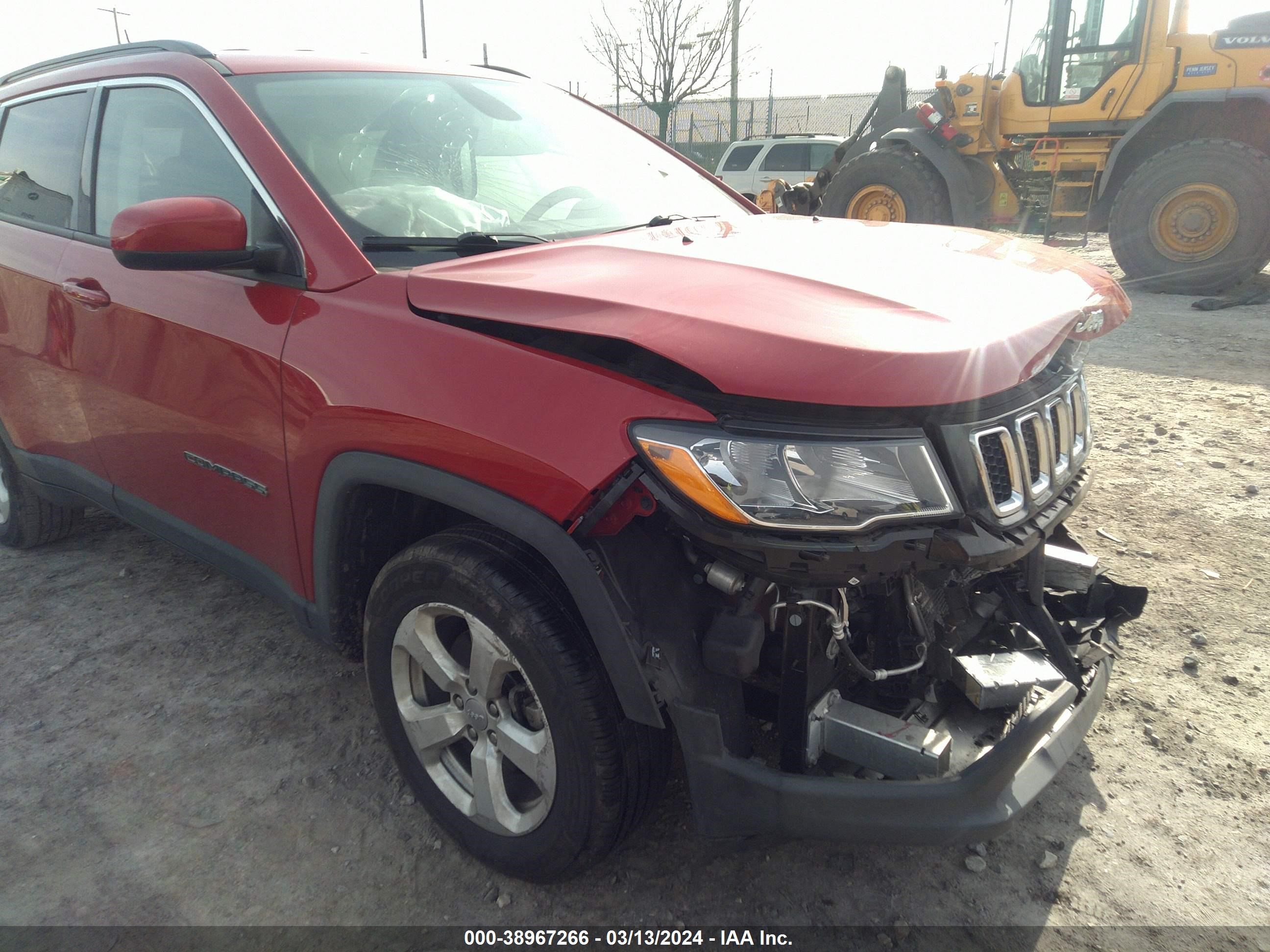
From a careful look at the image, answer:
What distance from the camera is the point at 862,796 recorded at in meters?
1.62

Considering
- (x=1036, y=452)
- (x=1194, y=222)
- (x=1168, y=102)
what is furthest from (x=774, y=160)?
(x=1036, y=452)

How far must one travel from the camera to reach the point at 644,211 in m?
2.78

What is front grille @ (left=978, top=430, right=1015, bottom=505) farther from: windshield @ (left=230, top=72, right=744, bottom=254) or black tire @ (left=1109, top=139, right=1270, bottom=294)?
black tire @ (left=1109, top=139, right=1270, bottom=294)

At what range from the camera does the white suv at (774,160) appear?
15523 millimetres

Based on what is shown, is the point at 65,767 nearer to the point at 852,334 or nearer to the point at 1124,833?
the point at 852,334

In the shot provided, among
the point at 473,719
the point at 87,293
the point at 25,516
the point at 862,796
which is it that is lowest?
the point at 25,516

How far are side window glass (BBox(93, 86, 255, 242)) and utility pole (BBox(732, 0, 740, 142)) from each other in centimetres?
2453

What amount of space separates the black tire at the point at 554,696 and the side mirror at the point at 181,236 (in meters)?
0.88

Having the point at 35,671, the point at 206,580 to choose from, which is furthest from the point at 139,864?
the point at 206,580

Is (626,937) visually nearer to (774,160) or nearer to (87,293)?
(87,293)

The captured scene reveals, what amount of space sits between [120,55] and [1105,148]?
1031 centimetres

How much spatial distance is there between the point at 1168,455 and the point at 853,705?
376 centimetres

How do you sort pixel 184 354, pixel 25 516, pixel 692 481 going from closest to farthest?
pixel 692 481
pixel 184 354
pixel 25 516

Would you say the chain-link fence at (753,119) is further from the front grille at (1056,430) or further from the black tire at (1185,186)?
the front grille at (1056,430)
